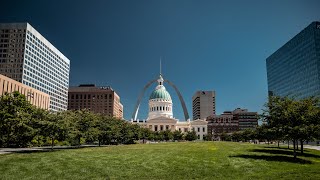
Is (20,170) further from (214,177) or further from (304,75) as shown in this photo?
(304,75)

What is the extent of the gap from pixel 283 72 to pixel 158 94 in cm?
7753

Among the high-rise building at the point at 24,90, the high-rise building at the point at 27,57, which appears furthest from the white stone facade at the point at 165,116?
the high-rise building at the point at 24,90

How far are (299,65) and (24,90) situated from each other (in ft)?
441

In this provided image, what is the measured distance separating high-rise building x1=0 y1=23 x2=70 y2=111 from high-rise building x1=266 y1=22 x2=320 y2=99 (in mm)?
122381

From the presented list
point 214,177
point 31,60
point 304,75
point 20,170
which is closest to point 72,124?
point 20,170

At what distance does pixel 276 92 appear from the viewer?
193 metres

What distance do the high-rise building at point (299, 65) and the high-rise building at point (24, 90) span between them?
107752mm

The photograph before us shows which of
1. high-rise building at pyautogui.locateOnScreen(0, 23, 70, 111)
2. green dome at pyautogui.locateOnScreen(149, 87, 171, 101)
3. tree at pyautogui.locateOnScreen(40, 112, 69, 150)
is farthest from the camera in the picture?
green dome at pyautogui.locateOnScreen(149, 87, 171, 101)

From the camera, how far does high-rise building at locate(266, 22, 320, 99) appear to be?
472 ft

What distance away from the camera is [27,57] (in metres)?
143

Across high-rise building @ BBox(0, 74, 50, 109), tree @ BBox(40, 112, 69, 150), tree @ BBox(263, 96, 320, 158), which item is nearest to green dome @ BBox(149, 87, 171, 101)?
high-rise building @ BBox(0, 74, 50, 109)

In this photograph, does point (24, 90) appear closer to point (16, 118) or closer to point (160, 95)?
point (16, 118)

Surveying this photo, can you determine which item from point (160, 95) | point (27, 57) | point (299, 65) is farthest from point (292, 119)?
point (160, 95)

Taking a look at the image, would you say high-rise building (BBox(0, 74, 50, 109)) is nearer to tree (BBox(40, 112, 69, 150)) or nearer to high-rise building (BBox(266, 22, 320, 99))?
tree (BBox(40, 112, 69, 150))
